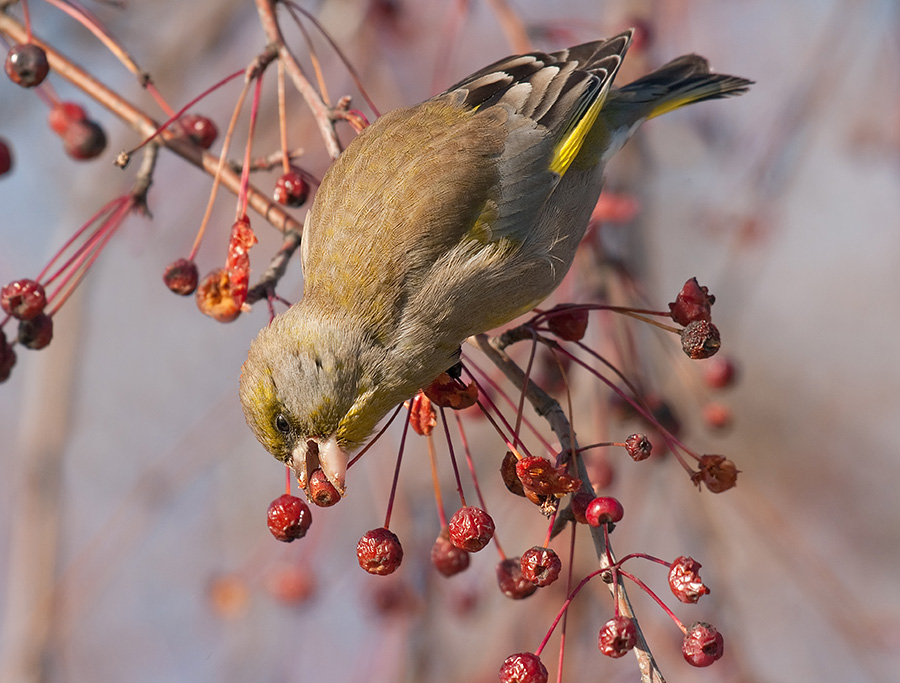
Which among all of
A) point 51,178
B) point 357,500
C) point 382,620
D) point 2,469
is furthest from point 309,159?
point 2,469

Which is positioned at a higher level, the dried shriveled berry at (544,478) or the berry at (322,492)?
the berry at (322,492)

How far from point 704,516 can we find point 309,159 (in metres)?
3.23

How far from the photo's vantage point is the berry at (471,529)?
95.2 inches

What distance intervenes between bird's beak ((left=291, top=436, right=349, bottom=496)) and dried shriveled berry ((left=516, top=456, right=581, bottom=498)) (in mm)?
625

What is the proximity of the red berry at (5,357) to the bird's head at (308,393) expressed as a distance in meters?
0.66

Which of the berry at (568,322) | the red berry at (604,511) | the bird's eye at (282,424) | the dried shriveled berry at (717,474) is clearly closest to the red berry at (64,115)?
the bird's eye at (282,424)

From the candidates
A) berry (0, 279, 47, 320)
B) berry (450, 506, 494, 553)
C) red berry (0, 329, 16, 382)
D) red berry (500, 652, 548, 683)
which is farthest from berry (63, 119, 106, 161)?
red berry (500, 652, 548, 683)

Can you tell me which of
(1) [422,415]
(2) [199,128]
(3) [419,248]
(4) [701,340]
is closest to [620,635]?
(4) [701,340]

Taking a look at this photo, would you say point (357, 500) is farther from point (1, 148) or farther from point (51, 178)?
point (1, 148)

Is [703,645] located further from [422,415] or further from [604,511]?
[422,415]

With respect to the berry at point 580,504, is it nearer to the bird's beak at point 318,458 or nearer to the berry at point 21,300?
the bird's beak at point 318,458

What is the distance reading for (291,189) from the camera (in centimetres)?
291

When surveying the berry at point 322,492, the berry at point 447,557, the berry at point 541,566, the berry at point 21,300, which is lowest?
the berry at point 541,566

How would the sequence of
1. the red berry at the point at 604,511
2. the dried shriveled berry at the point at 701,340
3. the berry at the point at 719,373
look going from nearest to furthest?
the red berry at the point at 604,511, the dried shriveled berry at the point at 701,340, the berry at the point at 719,373
